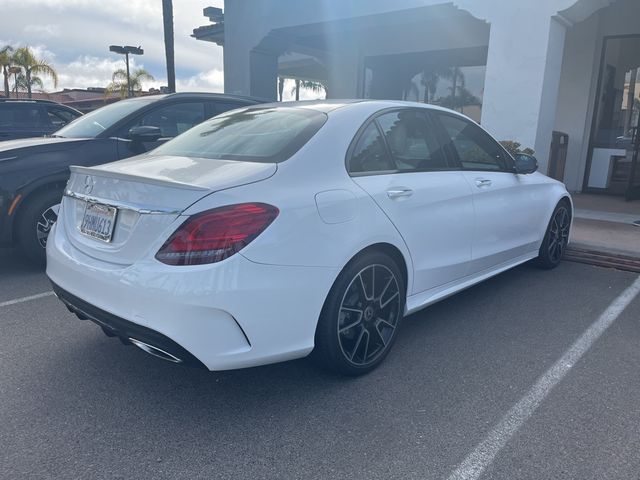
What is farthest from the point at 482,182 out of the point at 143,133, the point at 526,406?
the point at 143,133

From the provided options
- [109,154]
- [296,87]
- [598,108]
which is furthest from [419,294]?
[296,87]

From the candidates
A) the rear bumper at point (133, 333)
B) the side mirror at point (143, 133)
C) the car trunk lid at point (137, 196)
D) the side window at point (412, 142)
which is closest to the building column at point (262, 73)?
the side mirror at point (143, 133)

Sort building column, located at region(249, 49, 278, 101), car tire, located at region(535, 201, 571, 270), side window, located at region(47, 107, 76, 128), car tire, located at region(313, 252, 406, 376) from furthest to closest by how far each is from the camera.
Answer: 1. building column, located at region(249, 49, 278, 101)
2. side window, located at region(47, 107, 76, 128)
3. car tire, located at region(535, 201, 571, 270)
4. car tire, located at region(313, 252, 406, 376)

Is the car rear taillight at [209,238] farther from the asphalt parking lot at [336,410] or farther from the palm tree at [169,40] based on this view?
the palm tree at [169,40]

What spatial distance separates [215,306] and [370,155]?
54.2 inches

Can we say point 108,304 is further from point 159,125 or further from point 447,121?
point 159,125

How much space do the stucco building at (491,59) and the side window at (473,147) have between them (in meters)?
3.77

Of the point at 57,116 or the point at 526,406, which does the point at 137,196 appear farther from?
the point at 57,116

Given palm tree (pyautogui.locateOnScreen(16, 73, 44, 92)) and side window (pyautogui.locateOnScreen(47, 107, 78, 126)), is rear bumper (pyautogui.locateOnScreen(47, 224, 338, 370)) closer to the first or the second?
side window (pyautogui.locateOnScreen(47, 107, 78, 126))

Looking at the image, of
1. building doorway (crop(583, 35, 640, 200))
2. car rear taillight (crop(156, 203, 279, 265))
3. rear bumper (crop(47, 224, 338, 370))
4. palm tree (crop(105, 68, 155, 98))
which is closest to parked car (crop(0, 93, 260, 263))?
rear bumper (crop(47, 224, 338, 370))

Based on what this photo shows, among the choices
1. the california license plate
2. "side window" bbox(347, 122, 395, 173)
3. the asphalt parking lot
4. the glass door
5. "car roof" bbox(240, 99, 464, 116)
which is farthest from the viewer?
the glass door

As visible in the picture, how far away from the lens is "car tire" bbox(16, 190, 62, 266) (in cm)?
483

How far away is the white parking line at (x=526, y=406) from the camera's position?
2.30m

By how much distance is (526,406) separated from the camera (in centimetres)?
277
